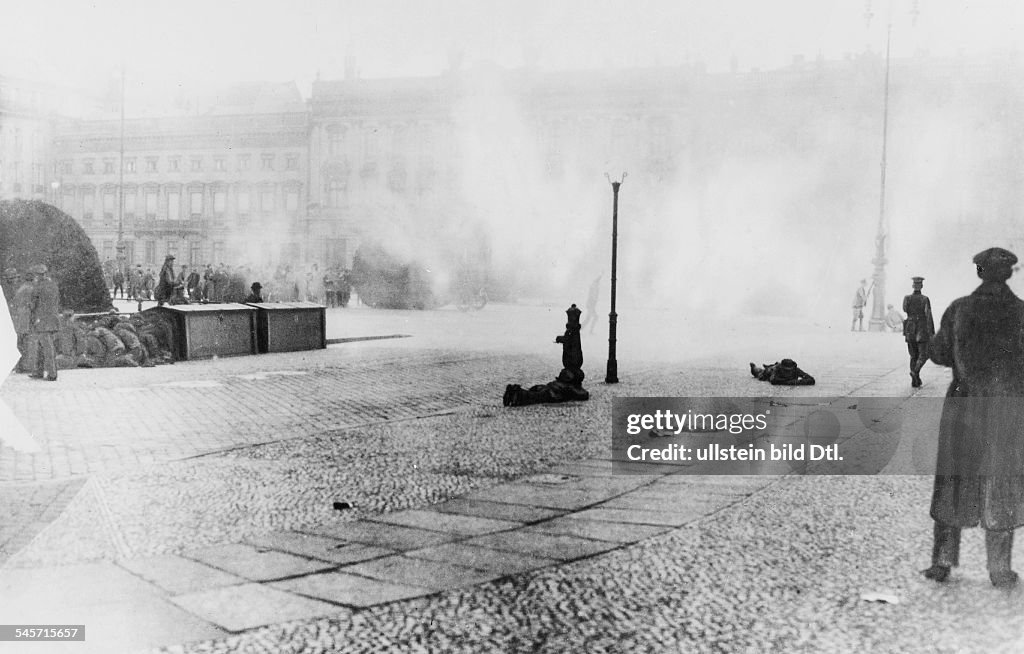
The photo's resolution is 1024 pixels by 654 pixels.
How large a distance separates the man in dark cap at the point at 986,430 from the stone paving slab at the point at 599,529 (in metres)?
1.17

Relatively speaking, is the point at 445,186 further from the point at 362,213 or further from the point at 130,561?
the point at 130,561

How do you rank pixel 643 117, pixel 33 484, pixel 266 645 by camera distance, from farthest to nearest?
pixel 643 117
pixel 33 484
pixel 266 645

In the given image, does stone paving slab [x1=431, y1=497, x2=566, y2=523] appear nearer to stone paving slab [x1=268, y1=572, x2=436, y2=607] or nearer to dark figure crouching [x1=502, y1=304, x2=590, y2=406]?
stone paving slab [x1=268, y1=572, x2=436, y2=607]

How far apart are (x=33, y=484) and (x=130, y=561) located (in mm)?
Result: 1687

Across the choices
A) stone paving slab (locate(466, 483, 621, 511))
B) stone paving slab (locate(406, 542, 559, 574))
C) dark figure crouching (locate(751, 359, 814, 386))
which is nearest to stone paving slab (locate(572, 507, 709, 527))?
stone paving slab (locate(466, 483, 621, 511))

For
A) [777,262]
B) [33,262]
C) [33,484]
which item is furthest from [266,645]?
[777,262]

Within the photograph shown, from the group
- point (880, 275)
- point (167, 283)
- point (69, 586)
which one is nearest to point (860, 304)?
point (880, 275)

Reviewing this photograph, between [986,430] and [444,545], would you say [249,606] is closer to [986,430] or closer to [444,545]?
[444,545]

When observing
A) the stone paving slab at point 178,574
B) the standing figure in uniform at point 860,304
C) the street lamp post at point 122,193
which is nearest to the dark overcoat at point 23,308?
the street lamp post at point 122,193

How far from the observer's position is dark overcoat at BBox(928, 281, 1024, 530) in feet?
10.9

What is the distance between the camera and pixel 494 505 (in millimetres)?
4520

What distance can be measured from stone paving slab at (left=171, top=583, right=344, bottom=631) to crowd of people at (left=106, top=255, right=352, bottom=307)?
11.1 m

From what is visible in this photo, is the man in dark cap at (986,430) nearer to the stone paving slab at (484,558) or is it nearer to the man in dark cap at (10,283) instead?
the stone paving slab at (484,558)

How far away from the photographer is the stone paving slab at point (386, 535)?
3854 millimetres
